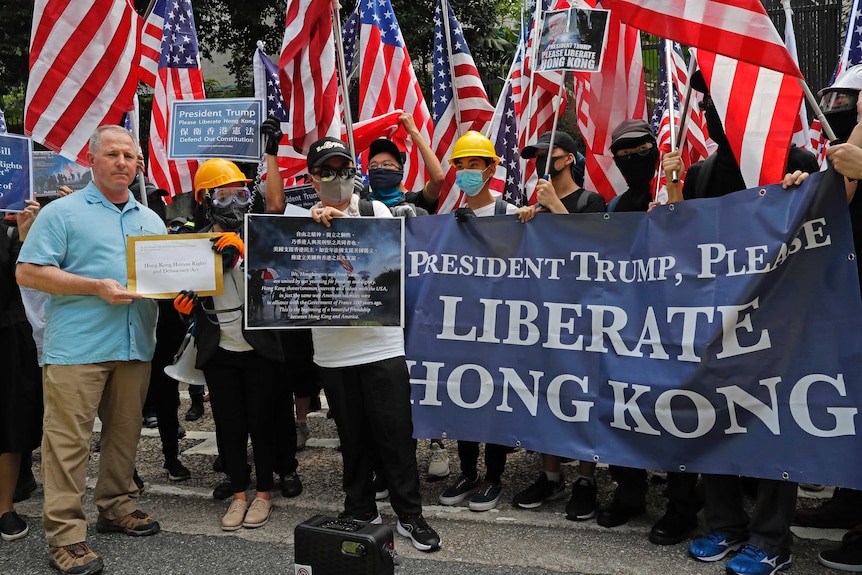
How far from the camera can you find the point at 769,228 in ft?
12.9

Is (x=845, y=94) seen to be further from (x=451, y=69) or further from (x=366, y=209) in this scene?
(x=451, y=69)

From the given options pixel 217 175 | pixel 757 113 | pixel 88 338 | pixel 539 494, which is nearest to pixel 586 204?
pixel 757 113

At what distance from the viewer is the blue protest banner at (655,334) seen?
3.79 m

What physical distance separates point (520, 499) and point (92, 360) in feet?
8.82

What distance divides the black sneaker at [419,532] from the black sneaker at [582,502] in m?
0.84

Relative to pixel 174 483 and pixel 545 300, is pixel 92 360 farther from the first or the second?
pixel 545 300

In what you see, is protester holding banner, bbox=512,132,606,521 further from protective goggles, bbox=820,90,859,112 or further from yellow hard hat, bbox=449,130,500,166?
protective goggles, bbox=820,90,859,112

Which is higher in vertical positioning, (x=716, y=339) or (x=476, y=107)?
(x=476, y=107)

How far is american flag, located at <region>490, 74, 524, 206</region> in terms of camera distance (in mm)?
6828

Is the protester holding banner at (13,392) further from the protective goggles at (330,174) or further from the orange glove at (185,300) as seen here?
the protective goggles at (330,174)

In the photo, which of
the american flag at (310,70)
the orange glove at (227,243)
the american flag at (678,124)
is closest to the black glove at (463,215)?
the orange glove at (227,243)

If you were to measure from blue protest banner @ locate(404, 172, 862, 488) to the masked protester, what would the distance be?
97cm

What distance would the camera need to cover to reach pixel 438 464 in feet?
18.5

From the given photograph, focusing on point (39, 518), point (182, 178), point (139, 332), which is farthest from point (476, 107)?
point (39, 518)
